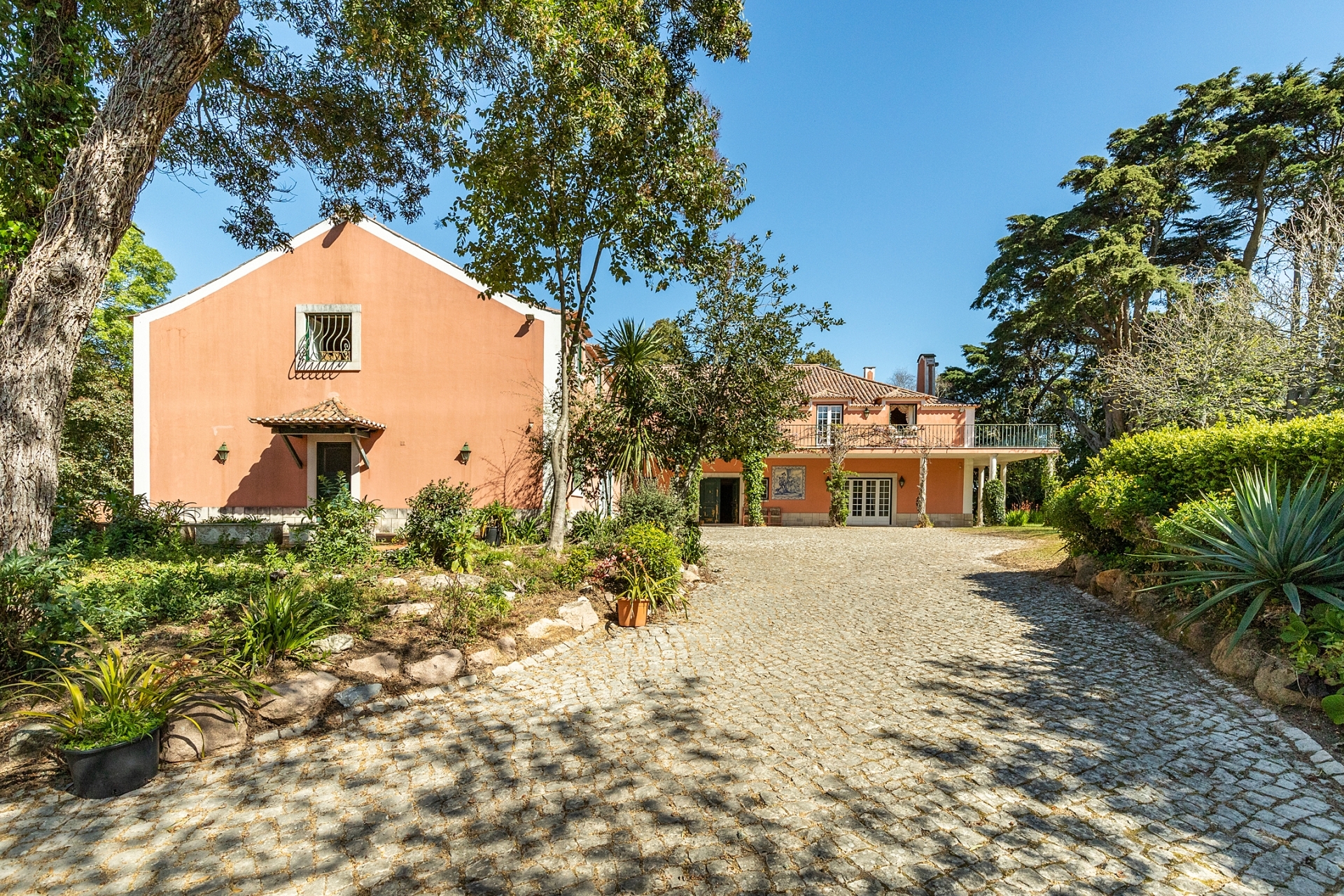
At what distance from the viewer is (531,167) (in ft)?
25.5

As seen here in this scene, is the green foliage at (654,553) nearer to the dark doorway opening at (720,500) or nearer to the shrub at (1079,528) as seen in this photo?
the shrub at (1079,528)

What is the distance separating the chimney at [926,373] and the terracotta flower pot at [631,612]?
2436 cm

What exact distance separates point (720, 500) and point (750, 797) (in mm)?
20780

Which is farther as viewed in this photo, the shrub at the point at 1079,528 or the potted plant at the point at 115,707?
the shrub at the point at 1079,528

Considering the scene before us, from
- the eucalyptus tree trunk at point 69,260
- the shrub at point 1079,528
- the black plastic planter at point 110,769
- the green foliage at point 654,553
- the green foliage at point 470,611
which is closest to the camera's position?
the black plastic planter at point 110,769

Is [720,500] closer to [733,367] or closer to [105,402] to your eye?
[733,367]

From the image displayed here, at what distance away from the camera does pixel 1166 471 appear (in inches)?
280

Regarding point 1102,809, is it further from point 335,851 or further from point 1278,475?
point 1278,475

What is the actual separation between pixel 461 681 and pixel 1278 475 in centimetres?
807

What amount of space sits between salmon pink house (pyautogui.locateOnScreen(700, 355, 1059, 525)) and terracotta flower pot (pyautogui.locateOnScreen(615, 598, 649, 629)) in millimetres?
16172

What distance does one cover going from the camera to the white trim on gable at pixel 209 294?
37.2ft

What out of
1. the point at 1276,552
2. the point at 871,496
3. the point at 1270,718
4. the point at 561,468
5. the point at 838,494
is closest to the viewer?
the point at 1270,718

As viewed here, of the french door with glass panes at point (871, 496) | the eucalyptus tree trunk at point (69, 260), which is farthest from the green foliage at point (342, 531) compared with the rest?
the french door with glass panes at point (871, 496)

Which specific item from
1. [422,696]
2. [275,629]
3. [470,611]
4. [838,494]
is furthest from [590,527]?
[838,494]
